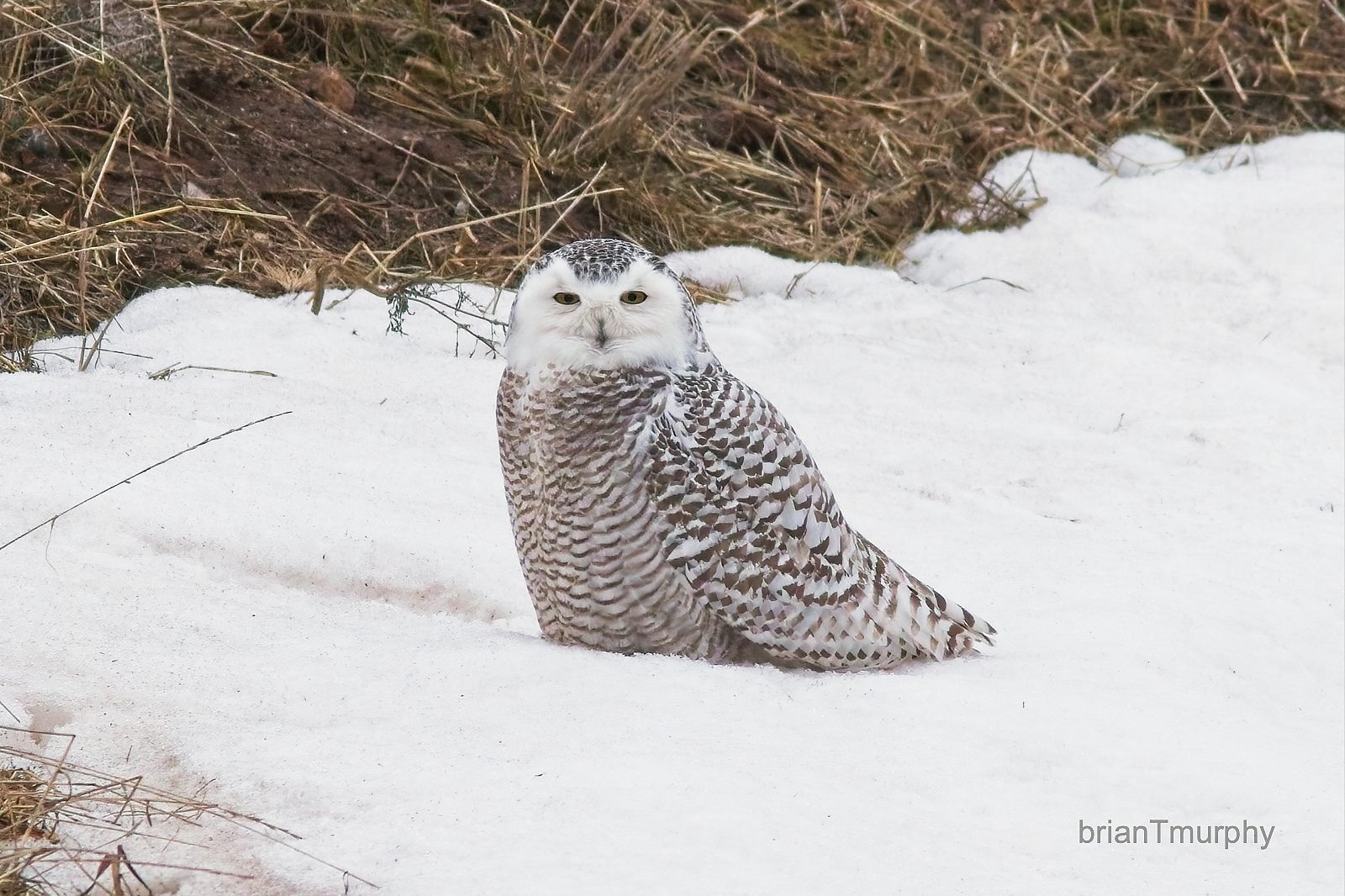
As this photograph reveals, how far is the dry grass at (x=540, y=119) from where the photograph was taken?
4902 millimetres

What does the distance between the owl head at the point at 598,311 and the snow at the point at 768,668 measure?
24.7 inches

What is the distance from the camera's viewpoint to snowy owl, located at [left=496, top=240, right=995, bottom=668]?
306 cm

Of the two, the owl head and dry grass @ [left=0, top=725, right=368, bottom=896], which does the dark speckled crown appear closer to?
the owl head

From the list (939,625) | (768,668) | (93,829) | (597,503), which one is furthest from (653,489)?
(93,829)

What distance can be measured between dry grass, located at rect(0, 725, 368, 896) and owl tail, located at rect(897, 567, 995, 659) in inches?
63.4

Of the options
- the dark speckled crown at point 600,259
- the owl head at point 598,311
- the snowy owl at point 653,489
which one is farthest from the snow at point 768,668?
the dark speckled crown at point 600,259

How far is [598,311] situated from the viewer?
9.94 ft

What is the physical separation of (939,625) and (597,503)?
0.93m

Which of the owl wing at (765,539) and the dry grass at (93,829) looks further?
the owl wing at (765,539)

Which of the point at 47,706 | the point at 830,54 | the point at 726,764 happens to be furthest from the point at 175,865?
the point at 830,54

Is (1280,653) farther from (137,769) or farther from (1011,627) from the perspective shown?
(137,769)

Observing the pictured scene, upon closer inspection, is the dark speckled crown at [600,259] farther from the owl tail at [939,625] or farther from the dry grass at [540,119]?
the dry grass at [540,119]

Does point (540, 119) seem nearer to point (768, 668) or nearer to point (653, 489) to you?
point (653, 489)

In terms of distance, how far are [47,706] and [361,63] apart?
374 cm
